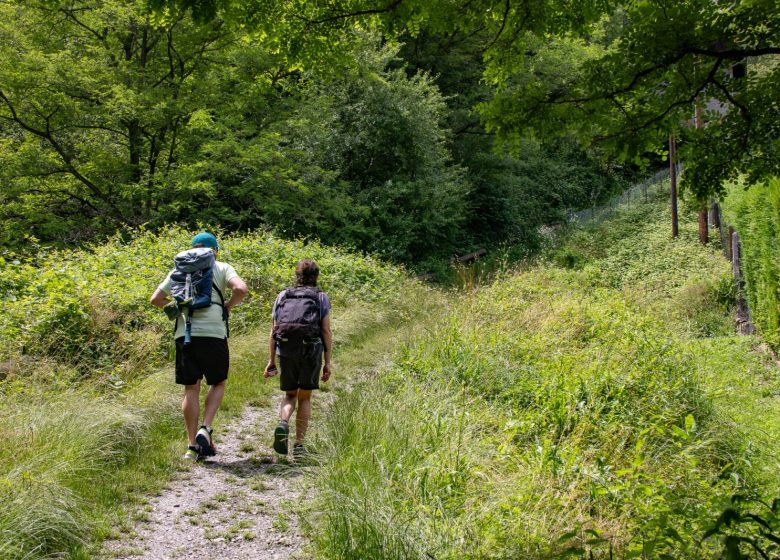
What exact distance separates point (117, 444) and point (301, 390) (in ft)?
5.04

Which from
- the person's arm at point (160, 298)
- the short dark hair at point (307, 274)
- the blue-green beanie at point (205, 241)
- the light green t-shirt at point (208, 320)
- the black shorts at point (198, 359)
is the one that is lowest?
the black shorts at point (198, 359)

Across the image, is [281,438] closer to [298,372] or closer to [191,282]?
[298,372]

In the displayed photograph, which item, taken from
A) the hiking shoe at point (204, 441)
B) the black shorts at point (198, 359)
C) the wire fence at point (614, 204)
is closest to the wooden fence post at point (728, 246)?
the wire fence at point (614, 204)

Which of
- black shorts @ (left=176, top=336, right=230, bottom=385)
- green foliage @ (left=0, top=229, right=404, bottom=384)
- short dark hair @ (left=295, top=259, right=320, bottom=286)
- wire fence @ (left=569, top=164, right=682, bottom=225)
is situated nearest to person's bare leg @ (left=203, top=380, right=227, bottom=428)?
black shorts @ (left=176, top=336, right=230, bottom=385)

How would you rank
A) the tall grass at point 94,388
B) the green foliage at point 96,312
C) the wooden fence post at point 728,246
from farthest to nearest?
1. the wooden fence post at point 728,246
2. the green foliage at point 96,312
3. the tall grass at point 94,388

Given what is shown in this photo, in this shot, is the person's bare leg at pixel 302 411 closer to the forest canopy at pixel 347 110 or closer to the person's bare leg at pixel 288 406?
the person's bare leg at pixel 288 406

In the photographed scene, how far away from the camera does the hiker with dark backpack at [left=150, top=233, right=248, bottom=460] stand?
4.92 metres

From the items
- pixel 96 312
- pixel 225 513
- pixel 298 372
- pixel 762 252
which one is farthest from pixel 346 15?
pixel 762 252

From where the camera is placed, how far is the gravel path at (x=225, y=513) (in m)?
3.59

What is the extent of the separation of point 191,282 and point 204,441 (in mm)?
1331

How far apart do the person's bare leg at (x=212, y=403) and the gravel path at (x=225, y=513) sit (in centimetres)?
37

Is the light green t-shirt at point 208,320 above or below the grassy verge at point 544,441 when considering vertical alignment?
above

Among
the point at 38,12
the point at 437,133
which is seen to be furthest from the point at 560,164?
the point at 38,12

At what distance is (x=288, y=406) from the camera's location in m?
5.14
